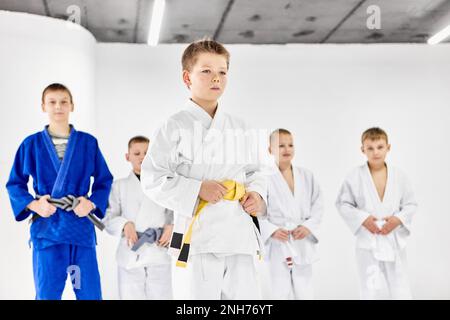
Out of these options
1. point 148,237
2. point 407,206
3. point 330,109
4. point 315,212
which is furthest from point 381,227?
point 148,237

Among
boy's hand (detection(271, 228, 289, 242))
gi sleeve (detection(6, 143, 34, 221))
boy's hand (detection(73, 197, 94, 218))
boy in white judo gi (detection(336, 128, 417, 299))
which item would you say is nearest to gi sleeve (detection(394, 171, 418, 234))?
boy in white judo gi (detection(336, 128, 417, 299))

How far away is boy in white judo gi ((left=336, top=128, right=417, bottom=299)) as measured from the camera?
3482mm

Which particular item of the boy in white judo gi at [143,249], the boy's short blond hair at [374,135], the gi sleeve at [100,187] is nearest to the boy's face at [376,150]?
the boy's short blond hair at [374,135]

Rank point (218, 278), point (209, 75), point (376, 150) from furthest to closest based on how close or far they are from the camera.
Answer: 1. point (376, 150)
2. point (209, 75)
3. point (218, 278)

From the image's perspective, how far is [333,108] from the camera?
426cm

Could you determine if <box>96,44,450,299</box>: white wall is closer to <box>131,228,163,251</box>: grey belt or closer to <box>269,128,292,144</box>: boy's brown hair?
<box>269,128,292,144</box>: boy's brown hair

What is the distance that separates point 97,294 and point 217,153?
99cm

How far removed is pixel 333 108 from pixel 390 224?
104 cm

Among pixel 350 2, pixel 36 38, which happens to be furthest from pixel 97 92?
pixel 350 2

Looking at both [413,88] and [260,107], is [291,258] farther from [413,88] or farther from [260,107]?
[413,88]

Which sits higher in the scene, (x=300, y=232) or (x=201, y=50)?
(x=201, y=50)

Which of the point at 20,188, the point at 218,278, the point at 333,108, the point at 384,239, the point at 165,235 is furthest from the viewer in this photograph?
the point at 333,108

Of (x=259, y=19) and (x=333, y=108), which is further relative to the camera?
(x=333, y=108)

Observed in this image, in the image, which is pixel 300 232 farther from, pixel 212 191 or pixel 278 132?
pixel 212 191
